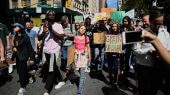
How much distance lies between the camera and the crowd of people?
16.1ft

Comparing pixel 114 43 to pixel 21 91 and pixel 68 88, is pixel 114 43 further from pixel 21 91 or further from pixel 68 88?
pixel 21 91

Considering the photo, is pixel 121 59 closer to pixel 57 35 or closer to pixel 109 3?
pixel 57 35

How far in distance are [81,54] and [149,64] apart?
9.64 ft

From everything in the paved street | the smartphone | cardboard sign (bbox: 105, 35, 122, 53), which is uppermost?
the smartphone

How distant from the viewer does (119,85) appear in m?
8.88

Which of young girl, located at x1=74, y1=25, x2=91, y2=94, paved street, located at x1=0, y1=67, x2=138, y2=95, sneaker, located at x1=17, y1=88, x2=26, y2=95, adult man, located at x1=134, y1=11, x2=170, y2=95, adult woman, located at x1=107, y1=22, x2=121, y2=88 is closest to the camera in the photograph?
adult man, located at x1=134, y1=11, x2=170, y2=95

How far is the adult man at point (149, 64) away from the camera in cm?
489

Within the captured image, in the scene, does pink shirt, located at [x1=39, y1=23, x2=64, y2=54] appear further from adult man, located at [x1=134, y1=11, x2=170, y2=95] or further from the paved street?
adult man, located at [x1=134, y1=11, x2=170, y2=95]

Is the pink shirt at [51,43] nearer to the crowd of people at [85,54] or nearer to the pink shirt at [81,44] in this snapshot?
the crowd of people at [85,54]

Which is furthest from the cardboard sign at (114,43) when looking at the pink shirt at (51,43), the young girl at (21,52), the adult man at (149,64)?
the adult man at (149,64)

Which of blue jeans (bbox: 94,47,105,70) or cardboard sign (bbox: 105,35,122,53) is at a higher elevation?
cardboard sign (bbox: 105,35,122,53)

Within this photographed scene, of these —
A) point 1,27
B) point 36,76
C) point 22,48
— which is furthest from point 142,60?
point 36,76

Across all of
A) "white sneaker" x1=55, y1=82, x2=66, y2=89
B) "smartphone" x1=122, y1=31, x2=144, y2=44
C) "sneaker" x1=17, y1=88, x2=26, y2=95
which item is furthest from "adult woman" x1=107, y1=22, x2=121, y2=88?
"smartphone" x1=122, y1=31, x2=144, y2=44

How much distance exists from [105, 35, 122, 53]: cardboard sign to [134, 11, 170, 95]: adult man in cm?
314
